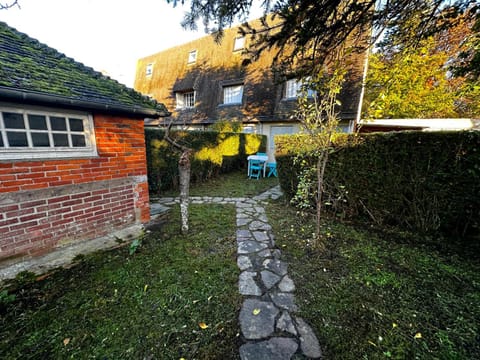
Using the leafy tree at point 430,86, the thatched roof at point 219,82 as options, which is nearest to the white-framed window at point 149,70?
the thatched roof at point 219,82

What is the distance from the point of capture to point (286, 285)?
7.66 ft

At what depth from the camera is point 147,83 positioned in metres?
18.8

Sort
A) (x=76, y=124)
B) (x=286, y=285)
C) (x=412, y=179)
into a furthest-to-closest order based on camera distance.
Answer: (x=412, y=179), (x=76, y=124), (x=286, y=285)

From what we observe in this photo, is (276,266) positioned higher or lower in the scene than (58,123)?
lower

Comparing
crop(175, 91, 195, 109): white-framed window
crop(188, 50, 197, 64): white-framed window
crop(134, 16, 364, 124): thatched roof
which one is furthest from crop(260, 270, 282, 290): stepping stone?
crop(188, 50, 197, 64): white-framed window

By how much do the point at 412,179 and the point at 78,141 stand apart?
18.3 feet

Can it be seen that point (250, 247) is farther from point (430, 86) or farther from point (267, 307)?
point (430, 86)

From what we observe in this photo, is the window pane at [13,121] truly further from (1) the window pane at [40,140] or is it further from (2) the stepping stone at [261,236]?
(2) the stepping stone at [261,236]

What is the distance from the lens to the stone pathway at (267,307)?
1.58m

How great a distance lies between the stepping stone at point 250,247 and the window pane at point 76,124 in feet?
10.3

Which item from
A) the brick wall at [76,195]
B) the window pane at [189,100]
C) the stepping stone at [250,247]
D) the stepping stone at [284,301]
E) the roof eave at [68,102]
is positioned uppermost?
the window pane at [189,100]

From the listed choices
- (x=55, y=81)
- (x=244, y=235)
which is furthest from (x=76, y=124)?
(x=244, y=235)

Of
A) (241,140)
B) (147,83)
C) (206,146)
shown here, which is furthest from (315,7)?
(147,83)

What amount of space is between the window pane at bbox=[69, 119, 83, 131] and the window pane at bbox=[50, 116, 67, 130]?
80 mm
